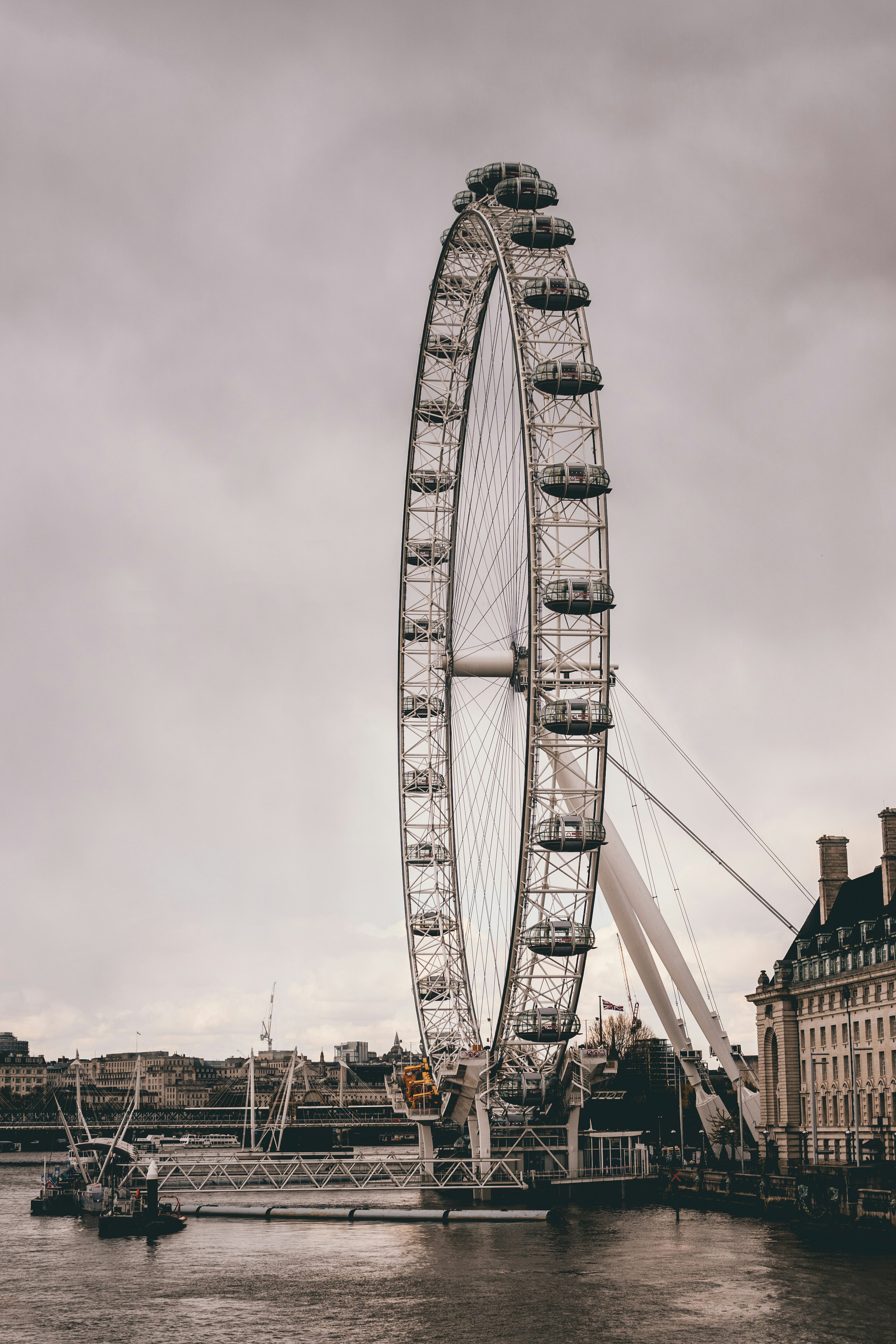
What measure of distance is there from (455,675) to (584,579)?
13.0m

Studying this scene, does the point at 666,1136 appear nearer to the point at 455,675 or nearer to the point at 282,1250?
the point at 455,675

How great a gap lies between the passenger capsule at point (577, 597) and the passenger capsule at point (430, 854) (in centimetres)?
2127

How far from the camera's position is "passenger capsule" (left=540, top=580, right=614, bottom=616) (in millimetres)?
73312

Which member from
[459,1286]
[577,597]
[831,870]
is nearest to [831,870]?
[831,870]

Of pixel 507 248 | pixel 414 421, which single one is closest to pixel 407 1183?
pixel 414 421

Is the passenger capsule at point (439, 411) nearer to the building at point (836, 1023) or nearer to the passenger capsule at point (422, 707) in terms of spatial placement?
the passenger capsule at point (422, 707)

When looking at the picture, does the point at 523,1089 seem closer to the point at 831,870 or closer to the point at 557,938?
the point at 557,938

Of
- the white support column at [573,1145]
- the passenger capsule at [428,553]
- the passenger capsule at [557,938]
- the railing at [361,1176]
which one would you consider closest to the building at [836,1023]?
the white support column at [573,1145]

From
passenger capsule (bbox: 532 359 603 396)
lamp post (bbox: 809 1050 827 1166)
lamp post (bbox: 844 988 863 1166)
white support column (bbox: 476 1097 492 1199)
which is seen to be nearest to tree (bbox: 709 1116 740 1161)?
lamp post (bbox: 809 1050 827 1166)

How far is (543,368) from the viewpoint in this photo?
73.6m

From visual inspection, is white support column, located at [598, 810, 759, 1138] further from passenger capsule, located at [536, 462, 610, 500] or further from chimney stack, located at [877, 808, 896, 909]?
passenger capsule, located at [536, 462, 610, 500]

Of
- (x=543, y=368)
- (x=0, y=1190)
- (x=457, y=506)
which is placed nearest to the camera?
(x=543, y=368)

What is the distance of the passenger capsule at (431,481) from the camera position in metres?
88.1

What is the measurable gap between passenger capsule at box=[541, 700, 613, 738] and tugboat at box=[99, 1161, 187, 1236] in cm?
2768
